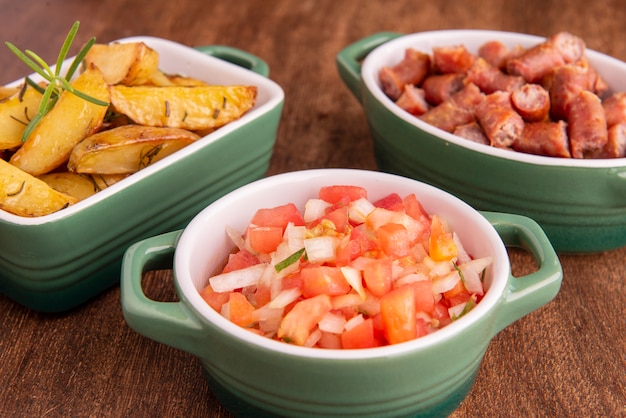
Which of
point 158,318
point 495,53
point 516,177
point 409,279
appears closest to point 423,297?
point 409,279

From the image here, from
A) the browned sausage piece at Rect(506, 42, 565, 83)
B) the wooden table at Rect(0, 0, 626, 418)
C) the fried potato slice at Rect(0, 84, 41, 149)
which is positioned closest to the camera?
the wooden table at Rect(0, 0, 626, 418)

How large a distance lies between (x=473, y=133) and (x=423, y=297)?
69 centimetres

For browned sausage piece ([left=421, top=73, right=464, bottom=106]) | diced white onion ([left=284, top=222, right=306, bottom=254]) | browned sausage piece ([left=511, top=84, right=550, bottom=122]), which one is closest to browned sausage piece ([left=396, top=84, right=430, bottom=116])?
browned sausage piece ([left=421, top=73, right=464, bottom=106])

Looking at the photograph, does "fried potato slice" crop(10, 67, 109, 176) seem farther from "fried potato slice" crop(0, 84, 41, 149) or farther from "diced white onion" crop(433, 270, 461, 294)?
"diced white onion" crop(433, 270, 461, 294)

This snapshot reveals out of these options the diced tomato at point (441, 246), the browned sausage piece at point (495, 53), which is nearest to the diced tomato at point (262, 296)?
the diced tomato at point (441, 246)

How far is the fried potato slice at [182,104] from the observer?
192 centimetres

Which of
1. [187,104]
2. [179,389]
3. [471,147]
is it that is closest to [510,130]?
[471,147]

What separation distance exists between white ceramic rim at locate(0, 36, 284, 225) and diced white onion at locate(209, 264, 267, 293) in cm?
35

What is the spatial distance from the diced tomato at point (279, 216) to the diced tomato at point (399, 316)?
13.1 inches

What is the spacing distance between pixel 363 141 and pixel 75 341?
1173 mm

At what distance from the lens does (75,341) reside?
1771mm

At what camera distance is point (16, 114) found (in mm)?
1901

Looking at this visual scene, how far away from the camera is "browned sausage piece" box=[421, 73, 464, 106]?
222 centimetres

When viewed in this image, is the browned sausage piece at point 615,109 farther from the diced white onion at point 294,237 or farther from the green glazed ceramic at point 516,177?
the diced white onion at point 294,237
